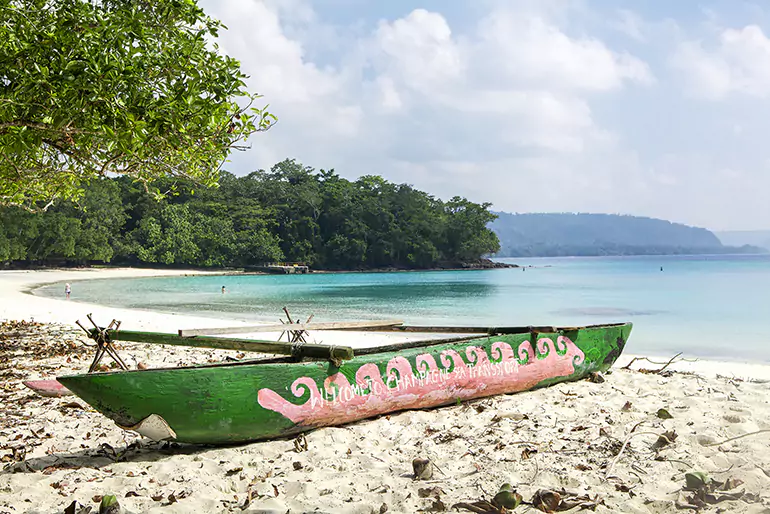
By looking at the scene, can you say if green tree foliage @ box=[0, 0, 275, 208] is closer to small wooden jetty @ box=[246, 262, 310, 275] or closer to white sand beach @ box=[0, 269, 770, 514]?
white sand beach @ box=[0, 269, 770, 514]

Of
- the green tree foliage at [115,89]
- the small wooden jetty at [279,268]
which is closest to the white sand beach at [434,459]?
the green tree foliage at [115,89]

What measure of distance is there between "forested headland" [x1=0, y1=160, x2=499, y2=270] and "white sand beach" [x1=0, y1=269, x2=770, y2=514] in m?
48.0

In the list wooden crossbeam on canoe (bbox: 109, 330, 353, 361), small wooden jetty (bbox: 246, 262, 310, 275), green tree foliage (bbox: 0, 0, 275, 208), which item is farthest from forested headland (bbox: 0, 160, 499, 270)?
wooden crossbeam on canoe (bbox: 109, 330, 353, 361)

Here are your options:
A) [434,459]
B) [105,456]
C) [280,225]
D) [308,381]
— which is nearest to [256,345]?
[308,381]

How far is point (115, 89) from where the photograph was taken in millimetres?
5441

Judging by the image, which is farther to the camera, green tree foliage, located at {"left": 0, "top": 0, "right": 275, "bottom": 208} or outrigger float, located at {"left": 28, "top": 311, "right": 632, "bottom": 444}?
green tree foliage, located at {"left": 0, "top": 0, "right": 275, "bottom": 208}

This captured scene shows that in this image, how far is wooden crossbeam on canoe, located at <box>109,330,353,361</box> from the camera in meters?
4.17

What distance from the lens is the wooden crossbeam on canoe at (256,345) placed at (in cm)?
417

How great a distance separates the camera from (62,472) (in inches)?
133

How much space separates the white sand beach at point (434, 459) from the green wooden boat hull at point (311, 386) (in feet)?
0.46

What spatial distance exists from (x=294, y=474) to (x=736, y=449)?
2.78 m

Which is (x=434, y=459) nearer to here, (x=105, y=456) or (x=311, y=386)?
(x=311, y=386)

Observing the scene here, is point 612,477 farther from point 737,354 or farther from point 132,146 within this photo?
point 737,354

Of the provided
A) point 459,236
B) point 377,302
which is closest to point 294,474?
point 377,302
